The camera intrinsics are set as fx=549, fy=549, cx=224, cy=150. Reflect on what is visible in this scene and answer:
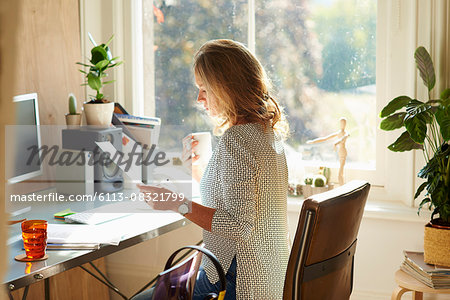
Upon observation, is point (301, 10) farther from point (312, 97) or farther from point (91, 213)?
point (91, 213)

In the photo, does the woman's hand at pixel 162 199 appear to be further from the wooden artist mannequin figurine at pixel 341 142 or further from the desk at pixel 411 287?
the wooden artist mannequin figurine at pixel 341 142

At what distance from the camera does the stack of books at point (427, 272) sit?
83.4 inches

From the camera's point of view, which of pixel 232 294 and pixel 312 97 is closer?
pixel 232 294

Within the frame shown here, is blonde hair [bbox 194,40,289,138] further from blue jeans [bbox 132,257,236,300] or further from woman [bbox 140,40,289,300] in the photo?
blue jeans [bbox 132,257,236,300]

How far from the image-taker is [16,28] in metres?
0.13

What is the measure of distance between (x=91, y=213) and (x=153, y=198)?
1.31ft

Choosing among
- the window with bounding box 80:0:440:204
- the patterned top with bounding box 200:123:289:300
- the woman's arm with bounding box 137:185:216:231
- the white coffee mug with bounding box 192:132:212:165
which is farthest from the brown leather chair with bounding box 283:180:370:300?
the window with bounding box 80:0:440:204

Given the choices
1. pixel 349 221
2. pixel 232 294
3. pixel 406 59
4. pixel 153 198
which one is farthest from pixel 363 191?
pixel 406 59

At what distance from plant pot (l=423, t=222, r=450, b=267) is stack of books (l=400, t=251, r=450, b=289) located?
0.03 meters

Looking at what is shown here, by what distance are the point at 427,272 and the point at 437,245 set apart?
115mm

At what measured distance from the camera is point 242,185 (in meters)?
1.60

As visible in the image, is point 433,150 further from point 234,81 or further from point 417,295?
point 234,81

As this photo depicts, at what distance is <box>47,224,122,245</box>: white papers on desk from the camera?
5.74ft

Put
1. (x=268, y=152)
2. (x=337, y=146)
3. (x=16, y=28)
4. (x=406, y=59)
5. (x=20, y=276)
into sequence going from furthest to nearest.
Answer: (x=337, y=146) → (x=406, y=59) → (x=268, y=152) → (x=20, y=276) → (x=16, y=28)
